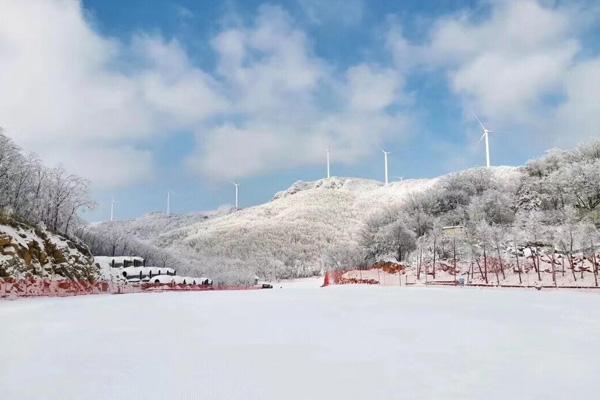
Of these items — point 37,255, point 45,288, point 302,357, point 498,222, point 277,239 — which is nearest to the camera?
point 302,357

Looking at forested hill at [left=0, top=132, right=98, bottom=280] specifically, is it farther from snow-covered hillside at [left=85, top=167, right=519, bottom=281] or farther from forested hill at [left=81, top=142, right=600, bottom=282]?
snow-covered hillside at [left=85, top=167, right=519, bottom=281]

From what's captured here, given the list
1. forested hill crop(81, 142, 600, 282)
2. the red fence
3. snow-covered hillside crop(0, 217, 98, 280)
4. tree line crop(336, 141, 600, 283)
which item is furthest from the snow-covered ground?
forested hill crop(81, 142, 600, 282)

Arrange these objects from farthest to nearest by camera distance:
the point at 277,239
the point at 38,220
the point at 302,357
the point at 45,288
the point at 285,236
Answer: the point at 285,236 < the point at 277,239 < the point at 38,220 < the point at 45,288 < the point at 302,357

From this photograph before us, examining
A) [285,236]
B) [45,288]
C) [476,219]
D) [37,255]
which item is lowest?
[45,288]

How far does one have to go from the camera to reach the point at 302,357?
275 inches

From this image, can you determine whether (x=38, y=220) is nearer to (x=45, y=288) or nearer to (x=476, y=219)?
(x=45, y=288)

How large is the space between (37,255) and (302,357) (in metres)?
24.6

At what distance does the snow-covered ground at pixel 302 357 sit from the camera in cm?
525

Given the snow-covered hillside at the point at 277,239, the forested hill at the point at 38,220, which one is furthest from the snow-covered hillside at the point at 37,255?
the snow-covered hillside at the point at 277,239

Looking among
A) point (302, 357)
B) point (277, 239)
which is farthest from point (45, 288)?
point (277, 239)

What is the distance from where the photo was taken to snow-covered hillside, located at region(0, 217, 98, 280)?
23641 mm

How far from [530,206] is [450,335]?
4542cm

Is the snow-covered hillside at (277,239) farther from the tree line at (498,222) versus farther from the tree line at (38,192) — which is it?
the tree line at (38,192)

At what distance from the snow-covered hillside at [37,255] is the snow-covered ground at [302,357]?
1402cm
